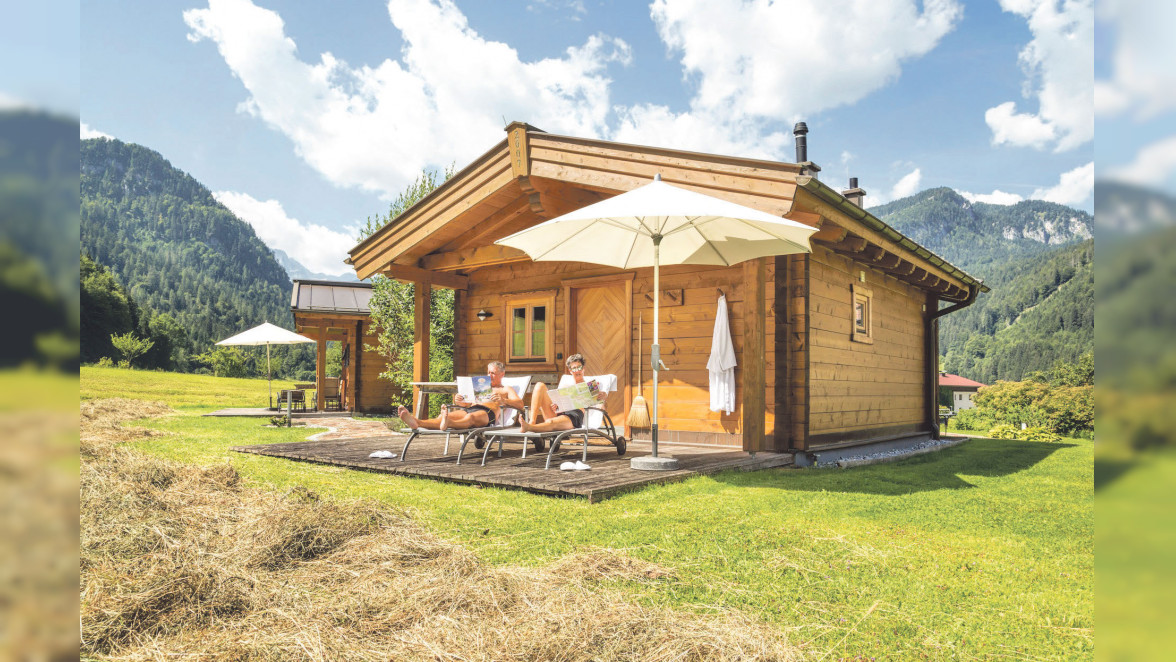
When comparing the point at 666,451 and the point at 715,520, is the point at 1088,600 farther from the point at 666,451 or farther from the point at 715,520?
the point at 666,451

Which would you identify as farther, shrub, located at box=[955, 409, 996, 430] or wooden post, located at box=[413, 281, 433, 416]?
shrub, located at box=[955, 409, 996, 430]

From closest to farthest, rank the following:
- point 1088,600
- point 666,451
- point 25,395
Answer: point 25,395 < point 1088,600 < point 666,451

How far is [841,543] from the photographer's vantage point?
362cm

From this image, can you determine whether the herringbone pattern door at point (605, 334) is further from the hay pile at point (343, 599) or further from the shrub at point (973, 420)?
the shrub at point (973, 420)

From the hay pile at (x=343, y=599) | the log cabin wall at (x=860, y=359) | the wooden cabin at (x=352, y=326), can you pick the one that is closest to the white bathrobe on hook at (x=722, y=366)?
the log cabin wall at (x=860, y=359)

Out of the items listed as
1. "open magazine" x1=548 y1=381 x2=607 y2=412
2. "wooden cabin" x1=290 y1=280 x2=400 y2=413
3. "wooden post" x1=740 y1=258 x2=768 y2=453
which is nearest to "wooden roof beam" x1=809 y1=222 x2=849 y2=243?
"wooden post" x1=740 y1=258 x2=768 y2=453

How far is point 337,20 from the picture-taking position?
159 ft

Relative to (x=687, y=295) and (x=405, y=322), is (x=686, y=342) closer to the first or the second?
(x=687, y=295)

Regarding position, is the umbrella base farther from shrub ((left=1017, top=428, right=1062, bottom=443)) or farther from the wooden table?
shrub ((left=1017, top=428, right=1062, bottom=443))

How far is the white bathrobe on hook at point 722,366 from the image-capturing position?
7.39 m

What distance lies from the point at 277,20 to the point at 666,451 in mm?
100646

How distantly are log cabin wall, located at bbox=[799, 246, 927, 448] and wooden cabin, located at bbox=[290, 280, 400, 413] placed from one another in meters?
11.4

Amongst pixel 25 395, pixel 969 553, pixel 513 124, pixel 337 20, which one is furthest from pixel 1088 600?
pixel 337 20

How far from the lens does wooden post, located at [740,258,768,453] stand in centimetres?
639
